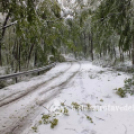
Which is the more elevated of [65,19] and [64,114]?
[65,19]

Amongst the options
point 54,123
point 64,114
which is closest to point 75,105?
point 64,114

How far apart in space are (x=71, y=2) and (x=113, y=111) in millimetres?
7275

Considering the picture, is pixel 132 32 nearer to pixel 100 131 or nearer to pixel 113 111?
pixel 113 111

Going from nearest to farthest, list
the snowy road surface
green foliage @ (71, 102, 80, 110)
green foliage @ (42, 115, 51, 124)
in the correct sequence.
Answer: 1. the snowy road surface
2. green foliage @ (42, 115, 51, 124)
3. green foliage @ (71, 102, 80, 110)

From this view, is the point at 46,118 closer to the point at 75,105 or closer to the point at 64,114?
the point at 64,114

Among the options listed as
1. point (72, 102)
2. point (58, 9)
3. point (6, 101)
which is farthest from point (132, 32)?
point (6, 101)

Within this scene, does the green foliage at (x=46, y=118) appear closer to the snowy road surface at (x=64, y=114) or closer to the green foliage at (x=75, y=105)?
the snowy road surface at (x=64, y=114)

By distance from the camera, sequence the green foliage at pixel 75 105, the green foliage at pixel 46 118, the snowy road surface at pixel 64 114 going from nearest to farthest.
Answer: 1. the snowy road surface at pixel 64 114
2. the green foliage at pixel 46 118
3. the green foliage at pixel 75 105

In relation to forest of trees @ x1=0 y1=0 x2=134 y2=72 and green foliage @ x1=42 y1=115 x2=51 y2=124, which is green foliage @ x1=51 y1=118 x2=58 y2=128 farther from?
forest of trees @ x1=0 y1=0 x2=134 y2=72

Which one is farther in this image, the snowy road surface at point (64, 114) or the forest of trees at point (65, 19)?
the forest of trees at point (65, 19)

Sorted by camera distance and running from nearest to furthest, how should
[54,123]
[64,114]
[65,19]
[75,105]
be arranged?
[54,123]
[64,114]
[75,105]
[65,19]

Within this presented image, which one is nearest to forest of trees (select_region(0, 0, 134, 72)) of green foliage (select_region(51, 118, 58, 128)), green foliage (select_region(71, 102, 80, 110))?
green foliage (select_region(71, 102, 80, 110))


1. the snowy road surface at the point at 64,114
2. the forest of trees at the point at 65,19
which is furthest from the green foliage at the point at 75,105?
the forest of trees at the point at 65,19

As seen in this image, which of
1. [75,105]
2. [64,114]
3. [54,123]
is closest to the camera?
[54,123]
